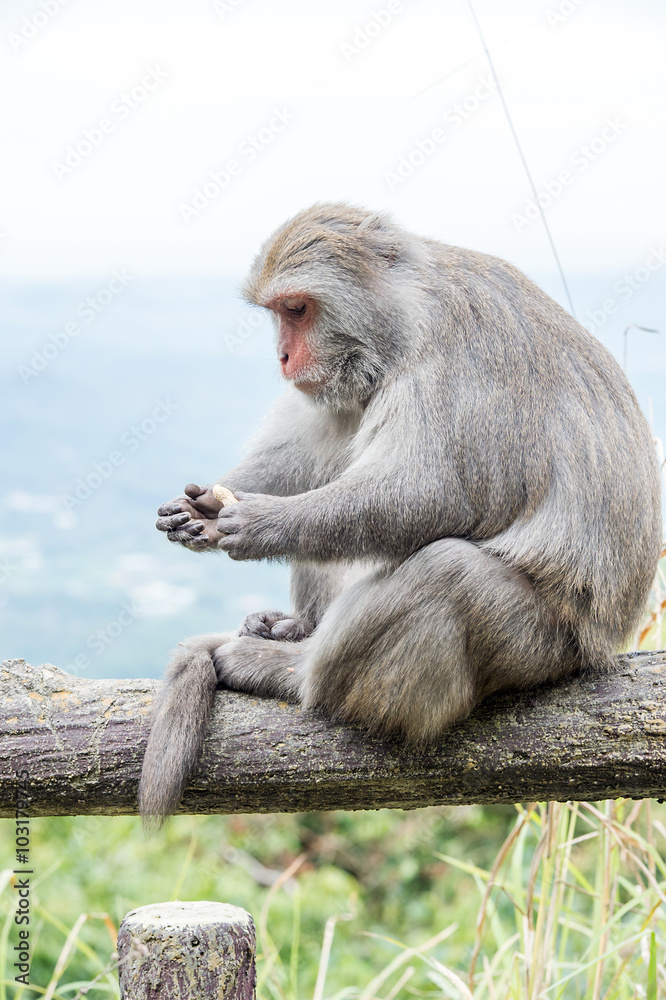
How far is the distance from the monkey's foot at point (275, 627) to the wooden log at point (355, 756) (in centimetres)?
71

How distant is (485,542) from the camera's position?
362 centimetres

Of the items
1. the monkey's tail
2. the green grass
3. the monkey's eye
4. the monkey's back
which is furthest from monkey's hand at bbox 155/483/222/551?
the green grass

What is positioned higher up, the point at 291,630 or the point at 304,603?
the point at 304,603

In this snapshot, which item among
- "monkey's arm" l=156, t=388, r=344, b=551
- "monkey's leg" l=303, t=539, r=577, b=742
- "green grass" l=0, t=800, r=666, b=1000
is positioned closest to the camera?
"monkey's leg" l=303, t=539, r=577, b=742

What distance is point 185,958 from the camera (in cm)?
322

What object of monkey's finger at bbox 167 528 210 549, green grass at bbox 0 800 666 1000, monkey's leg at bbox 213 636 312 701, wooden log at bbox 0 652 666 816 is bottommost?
green grass at bbox 0 800 666 1000

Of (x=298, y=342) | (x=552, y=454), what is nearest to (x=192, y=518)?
(x=298, y=342)

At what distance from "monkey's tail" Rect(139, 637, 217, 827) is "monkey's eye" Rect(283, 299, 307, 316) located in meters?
1.54

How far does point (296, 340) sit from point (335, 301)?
25 centimetres

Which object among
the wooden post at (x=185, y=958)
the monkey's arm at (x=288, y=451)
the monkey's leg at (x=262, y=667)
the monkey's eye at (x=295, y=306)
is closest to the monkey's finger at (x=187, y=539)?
the monkey's arm at (x=288, y=451)

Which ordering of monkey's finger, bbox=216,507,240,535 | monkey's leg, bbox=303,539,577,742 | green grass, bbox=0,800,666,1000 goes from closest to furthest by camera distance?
monkey's leg, bbox=303,539,577,742 → monkey's finger, bbox=216,507,240,535 → green grass, bbox=0,800,666,1000

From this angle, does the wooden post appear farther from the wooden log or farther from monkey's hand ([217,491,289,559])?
Result: monkey's hand ([217,491,289,559])

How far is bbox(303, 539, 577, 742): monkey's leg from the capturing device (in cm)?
340

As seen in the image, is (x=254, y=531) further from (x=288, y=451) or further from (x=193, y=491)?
(x=288, y=451)
